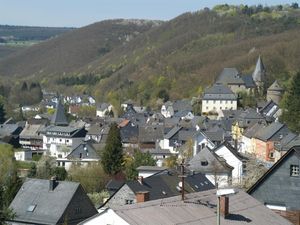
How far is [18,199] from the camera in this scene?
31984 millimetres

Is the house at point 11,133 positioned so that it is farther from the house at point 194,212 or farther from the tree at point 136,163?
the house at point 194,212

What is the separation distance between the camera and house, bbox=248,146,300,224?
17.4m

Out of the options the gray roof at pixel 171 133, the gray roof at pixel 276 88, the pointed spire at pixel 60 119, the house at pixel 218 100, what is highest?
the gray roof at pixel 276 88

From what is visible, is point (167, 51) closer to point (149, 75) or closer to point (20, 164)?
point (149, 75)

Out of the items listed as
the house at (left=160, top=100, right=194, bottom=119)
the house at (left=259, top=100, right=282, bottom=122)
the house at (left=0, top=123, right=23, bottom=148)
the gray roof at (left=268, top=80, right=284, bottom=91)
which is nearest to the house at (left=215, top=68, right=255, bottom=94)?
the house at (left=160, top=100, right=194, bottom=119)

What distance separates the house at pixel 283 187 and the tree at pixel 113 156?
108ft

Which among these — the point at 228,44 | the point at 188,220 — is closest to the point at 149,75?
the point at 228,44

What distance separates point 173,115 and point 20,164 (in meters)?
28.1

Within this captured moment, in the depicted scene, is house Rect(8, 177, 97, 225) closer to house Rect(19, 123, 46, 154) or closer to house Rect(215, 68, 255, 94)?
house Rect(19, 123, 46, 154)

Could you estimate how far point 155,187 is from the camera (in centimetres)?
3431

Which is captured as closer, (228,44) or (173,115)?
(173,115)

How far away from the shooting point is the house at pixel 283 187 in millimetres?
17359

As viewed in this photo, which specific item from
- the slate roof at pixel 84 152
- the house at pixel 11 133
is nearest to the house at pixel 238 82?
the house at pixel 11 133

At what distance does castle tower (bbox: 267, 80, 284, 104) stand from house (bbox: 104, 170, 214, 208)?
45760mm
